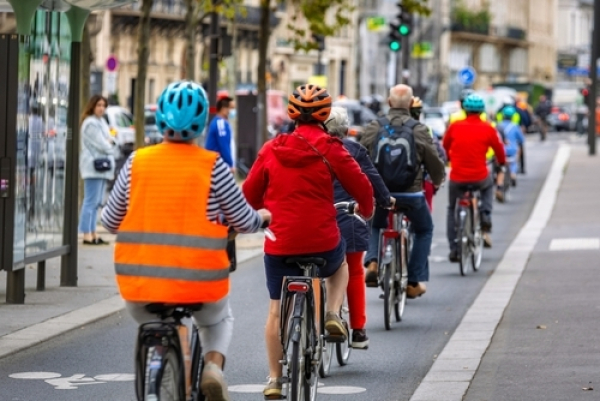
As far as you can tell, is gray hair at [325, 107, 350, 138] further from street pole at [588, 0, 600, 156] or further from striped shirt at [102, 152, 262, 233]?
street pole at [588, 0, 600, 156]

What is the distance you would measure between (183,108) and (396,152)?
594cm

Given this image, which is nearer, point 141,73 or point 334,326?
point 334,326

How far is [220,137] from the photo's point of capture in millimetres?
20188

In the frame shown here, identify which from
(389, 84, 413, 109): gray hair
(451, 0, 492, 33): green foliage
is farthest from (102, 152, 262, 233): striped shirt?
(451, 0, 492, 33): green foliage

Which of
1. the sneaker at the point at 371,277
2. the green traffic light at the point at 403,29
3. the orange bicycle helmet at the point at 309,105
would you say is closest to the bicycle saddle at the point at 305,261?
the orange bicycle helmet at the point at 309,105

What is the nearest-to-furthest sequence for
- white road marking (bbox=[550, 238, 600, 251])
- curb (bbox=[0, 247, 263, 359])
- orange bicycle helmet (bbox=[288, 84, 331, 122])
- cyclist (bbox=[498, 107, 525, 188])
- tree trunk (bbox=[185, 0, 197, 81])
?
orange bicycle helmet (bbox=[288, 84, 331, 122]) < curb (bbox=[0, 247, 263, 359]) < white road marking (bbox=[550, 238, 600, 251]) < tree trunk (bbox=[185, 0, 197, 81]) < cyclist (bbox=[498, 107, 525, 188])

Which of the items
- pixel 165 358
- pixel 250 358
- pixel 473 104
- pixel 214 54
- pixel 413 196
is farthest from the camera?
pixel 214 54

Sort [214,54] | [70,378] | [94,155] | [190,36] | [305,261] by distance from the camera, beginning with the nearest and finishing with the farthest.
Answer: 1. [305,261]
2. [70,378]
3. [94,155]
4. [214,54]
5. [190,36]

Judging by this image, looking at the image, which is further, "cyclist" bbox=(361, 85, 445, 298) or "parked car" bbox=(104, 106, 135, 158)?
"parked car" bbox=(104, 106, 135, 158)

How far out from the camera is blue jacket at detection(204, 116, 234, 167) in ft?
66.1

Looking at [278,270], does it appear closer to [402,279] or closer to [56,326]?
[56,326]

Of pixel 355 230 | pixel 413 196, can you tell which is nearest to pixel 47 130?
pixel 413 196

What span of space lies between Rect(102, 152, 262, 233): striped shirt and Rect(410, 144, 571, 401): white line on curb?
2.59 meters

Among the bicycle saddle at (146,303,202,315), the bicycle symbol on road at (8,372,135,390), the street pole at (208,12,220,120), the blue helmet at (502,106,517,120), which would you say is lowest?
the bicycle symbol on road at (8,372,135,390)
